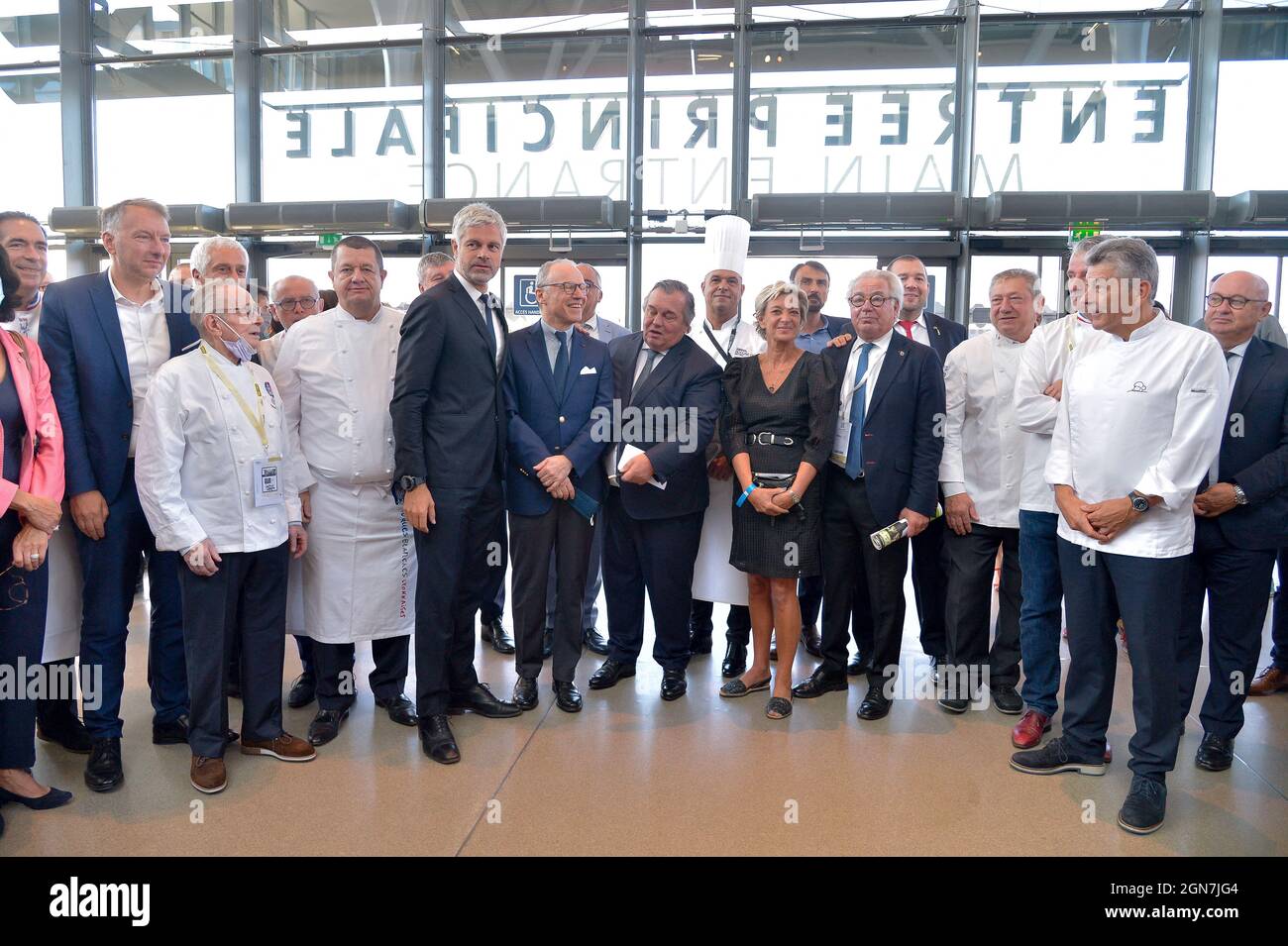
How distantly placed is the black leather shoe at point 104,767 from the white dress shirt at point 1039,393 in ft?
10.3

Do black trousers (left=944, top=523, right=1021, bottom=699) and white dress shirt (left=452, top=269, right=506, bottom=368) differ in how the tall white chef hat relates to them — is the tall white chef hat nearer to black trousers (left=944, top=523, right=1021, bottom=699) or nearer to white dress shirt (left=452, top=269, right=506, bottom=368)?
white dress shirt (left=452, top=269, right=506, bottom=368)

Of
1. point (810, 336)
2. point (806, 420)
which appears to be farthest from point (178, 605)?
point (810, 336)

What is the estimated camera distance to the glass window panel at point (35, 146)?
9023mm

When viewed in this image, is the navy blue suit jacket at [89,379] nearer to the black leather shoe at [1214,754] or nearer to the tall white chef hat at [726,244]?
the tall white chef hat at [726,244]

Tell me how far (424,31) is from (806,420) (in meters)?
7.27

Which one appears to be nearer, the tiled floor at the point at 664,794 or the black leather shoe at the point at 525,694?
the tiled floor at the point at 664,794

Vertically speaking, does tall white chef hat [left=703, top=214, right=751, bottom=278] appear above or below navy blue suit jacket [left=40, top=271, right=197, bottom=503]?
above

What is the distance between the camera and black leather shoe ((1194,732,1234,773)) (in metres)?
2.76

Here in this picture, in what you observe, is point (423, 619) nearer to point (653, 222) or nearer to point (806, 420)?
point (806, 420)

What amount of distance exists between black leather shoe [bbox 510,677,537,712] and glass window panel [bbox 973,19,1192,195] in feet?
22.2

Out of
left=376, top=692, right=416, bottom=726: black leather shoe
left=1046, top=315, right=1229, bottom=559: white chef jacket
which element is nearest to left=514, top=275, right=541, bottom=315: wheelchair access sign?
left=376, top=692, right=416, bottom=726: black leather shoe

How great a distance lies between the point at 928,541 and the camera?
3.57m

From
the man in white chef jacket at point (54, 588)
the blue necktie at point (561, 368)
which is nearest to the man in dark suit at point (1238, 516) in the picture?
the blue necktie at point (561, 368)
